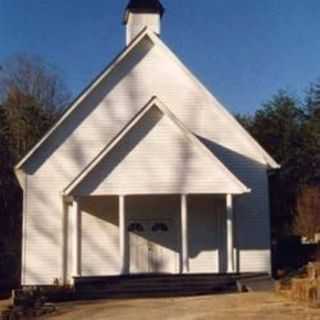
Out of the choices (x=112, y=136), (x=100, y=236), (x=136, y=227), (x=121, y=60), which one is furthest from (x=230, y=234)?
(x=121, y=60)

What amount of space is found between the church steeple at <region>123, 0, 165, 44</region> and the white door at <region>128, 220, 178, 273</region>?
8.40 metres

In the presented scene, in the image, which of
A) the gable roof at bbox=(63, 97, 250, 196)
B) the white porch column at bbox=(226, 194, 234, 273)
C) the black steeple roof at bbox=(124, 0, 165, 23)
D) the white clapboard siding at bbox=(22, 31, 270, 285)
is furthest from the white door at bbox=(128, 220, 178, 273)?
the black steeple roof at bbox=(124, 0, 165, 23)

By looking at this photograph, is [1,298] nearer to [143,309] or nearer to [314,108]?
[143,309]

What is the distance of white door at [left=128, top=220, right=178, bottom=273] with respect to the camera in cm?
2866

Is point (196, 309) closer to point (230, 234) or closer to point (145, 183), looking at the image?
point (145, 183)

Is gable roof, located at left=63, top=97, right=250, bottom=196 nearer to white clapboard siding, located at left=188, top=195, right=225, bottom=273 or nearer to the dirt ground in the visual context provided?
white clapboard siding, located at left=188, top=195, right=225, bottom=273

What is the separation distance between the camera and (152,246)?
94.2ft

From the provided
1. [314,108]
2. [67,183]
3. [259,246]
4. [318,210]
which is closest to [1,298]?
[67,183]

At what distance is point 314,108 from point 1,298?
2926 centimetres

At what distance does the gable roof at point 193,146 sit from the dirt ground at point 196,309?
4.99m

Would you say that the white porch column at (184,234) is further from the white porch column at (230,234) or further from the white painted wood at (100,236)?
the white painted wood at (100,236)

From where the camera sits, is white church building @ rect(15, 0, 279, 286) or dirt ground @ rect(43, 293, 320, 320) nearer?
dirt ground @ rect(43, 293, 320, 320)

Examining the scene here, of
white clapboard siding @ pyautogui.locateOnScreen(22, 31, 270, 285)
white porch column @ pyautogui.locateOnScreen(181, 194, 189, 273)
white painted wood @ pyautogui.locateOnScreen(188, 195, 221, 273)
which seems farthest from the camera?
white painted wood @ pyautogui.locateOnScreen(188, 195, 221, 273)

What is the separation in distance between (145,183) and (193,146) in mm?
2101
